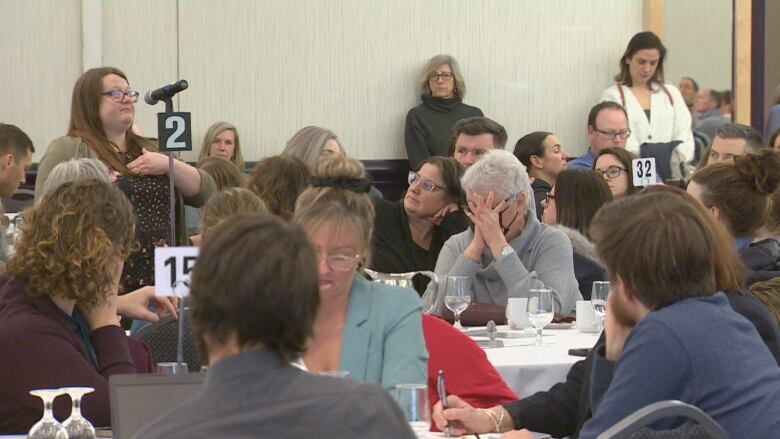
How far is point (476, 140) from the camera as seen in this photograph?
7.70 m

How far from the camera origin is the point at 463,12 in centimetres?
1050

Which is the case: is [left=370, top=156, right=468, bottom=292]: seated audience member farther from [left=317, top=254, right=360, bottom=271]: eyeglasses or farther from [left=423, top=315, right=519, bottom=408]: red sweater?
[left=317, top=254, right=360, bottom=271]: eyeglasses

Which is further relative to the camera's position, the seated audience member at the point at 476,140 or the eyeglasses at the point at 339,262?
the seated audience member at the point at 476,140

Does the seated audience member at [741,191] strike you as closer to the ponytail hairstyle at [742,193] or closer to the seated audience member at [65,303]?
the ponytail hairstyle at [742,193]

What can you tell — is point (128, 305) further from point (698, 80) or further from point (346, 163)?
point (698, 80)

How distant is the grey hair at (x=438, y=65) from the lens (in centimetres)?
1012

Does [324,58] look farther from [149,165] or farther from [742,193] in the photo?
[742,193]

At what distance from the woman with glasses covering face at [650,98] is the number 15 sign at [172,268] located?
735cm

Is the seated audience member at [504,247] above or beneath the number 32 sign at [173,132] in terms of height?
beneath

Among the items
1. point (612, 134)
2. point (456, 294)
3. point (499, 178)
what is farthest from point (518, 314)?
point (612, 134)

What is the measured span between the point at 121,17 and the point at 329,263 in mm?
6257

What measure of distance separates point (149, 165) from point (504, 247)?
1.49 m

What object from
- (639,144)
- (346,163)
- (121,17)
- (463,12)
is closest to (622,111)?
(639,144)

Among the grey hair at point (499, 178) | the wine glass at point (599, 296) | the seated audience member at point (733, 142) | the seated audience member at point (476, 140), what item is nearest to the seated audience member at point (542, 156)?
the seated audience member at point (476, 140)
